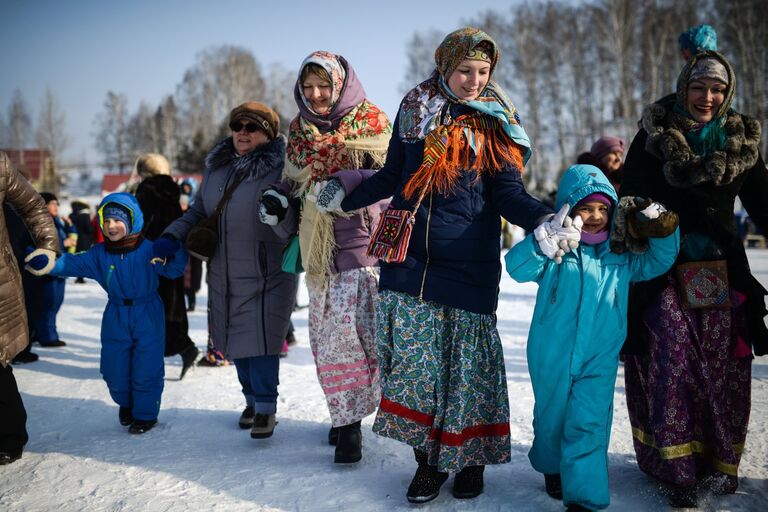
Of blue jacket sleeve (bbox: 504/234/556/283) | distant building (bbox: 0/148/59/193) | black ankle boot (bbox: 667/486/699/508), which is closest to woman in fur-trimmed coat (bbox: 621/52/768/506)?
black ankle boot (bbox: 667/486/699/508)

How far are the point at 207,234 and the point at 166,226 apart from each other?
1.67 m

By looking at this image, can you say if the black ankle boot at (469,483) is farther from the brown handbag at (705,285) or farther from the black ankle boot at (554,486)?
the brown handbag at (705,285)

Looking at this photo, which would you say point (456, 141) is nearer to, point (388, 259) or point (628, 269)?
point (388, 259)

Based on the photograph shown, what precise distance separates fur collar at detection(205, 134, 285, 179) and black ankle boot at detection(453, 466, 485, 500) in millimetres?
1969

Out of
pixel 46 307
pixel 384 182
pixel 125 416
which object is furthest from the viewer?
pixel 46 307

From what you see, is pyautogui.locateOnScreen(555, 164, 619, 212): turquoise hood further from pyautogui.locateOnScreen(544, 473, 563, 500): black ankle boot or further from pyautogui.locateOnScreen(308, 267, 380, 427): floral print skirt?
pyautogui.locateOnScreen(544, 473, 563, 500): black ankle boot

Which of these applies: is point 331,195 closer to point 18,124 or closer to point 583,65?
point 583,65

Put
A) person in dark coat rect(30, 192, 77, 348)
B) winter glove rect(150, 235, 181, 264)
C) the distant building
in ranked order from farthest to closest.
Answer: the distant building → person in dark coat rect(30, 192, 77, 348) → winter glove rect(150, 235, 181, 264)

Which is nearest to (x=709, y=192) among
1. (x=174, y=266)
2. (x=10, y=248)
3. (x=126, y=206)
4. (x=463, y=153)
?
(x=463, y=153)

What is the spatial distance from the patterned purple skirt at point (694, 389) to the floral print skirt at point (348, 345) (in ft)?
4.36

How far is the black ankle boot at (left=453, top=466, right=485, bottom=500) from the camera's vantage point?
2.53 metres

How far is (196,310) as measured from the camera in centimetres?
777

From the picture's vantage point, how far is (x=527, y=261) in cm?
235

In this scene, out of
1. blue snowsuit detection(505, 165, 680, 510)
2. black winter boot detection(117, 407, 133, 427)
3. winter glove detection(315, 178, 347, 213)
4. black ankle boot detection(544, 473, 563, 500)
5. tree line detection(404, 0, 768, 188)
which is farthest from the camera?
tree line detection(404, 0, 768, 188)
